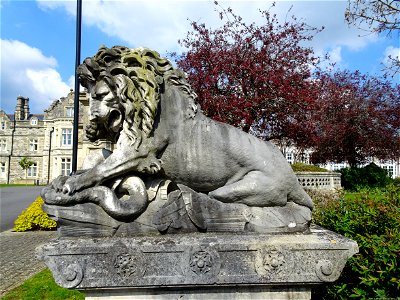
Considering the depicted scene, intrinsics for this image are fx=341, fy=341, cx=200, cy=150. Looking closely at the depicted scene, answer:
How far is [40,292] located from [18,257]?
106 inches

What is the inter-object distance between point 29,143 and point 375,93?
1967 inches

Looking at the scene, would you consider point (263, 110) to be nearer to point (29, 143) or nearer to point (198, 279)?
point (198, 279)

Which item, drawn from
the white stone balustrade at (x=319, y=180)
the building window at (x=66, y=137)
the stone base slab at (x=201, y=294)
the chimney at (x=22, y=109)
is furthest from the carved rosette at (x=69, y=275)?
the chimney at (x=22, y=109)

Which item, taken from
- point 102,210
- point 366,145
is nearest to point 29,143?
point 366,145

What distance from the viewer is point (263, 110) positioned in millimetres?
10742

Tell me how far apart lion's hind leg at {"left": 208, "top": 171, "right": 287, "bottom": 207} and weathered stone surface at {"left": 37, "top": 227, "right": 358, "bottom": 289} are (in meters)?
0.35

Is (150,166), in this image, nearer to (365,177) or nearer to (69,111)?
(365,177)

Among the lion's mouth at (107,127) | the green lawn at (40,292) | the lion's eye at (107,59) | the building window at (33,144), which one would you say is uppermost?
the building window at (33,144)

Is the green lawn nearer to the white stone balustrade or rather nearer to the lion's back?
the lion's back

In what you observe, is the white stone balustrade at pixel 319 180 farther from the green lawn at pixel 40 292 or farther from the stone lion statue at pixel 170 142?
the stone lion statue at pixel 170 142

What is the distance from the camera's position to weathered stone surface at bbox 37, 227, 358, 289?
7.40ft

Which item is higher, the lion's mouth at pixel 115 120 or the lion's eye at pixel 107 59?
the lion's eye at pixel 107 59

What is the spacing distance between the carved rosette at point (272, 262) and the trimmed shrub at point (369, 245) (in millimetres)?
761

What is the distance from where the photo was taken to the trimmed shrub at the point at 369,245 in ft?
8.51
